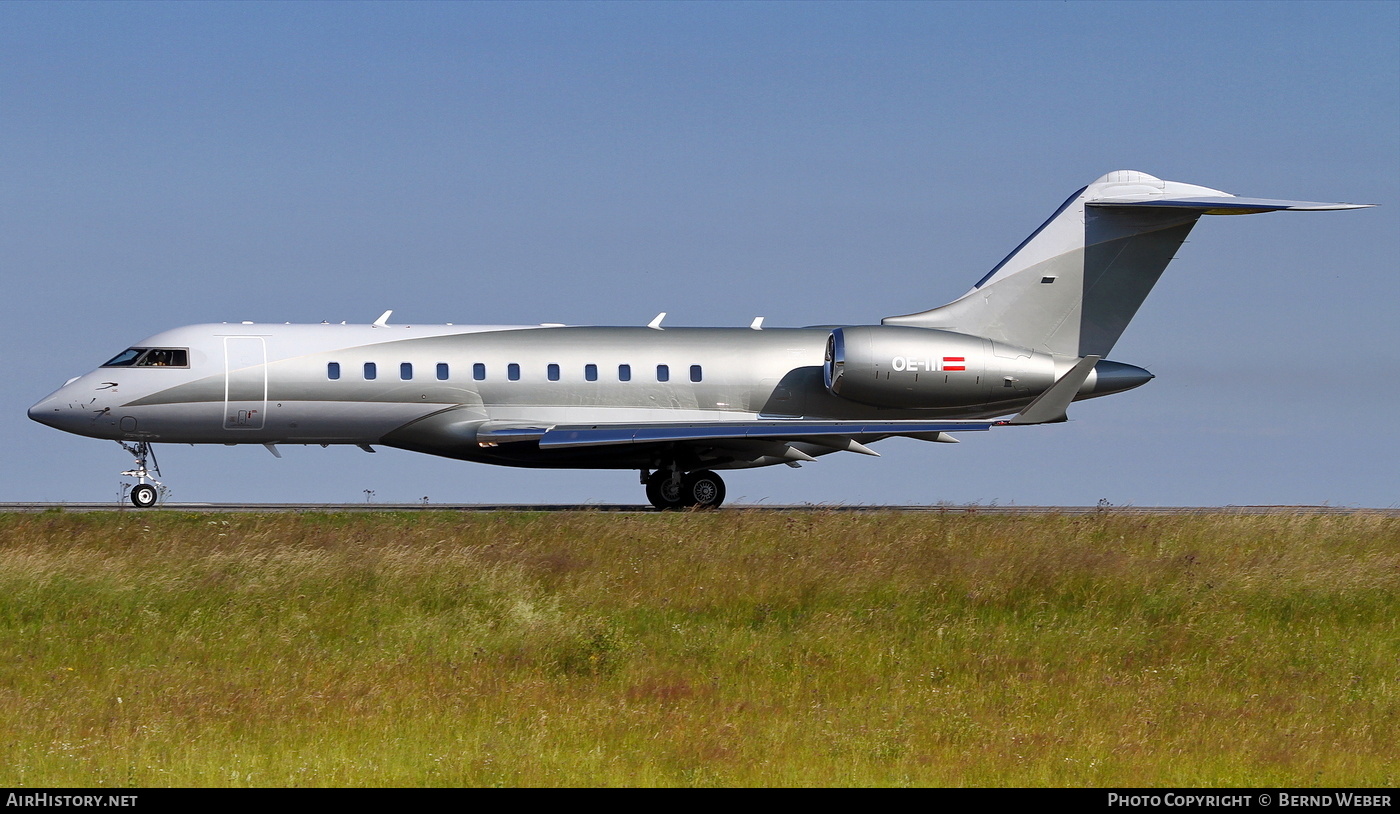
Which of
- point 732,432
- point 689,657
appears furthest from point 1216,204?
point 689,657

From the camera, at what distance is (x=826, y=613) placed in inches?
599

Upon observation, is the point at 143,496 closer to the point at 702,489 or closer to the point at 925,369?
the point at 702,489

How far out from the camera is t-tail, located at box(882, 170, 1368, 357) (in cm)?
2941

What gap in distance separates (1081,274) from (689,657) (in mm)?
18754

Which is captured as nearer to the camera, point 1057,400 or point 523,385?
point 1057,400

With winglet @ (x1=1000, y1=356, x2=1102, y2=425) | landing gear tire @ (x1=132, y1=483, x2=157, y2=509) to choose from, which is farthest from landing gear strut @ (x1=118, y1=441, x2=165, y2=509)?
winglet @ (x1=1000, y1=356, x2=1102, y2=425)

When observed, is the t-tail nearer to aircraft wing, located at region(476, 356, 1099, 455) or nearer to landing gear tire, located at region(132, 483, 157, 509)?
aircraft wing, located at region(476, 356, 1099, 455)

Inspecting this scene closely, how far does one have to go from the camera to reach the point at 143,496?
88.4ft

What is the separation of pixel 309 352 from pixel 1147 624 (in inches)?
675

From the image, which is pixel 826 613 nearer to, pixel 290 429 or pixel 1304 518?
pixel 1304 518

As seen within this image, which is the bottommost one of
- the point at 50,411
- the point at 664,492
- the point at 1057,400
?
the point at 664,492

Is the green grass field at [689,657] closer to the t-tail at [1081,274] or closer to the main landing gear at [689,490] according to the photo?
the main landing gear at [689,490]

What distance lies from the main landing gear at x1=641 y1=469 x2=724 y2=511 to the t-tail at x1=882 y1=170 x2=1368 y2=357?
5.41 metres
